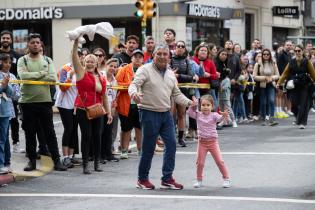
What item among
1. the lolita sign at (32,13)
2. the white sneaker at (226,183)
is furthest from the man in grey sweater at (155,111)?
the lolita sign at (32,13)

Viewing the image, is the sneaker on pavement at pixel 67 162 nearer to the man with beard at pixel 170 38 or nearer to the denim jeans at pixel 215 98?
the man with beard at pixel 170 38

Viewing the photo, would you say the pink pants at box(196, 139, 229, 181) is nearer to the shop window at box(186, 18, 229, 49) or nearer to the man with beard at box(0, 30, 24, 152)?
the man with beard at box(0, 30, 24, 152)

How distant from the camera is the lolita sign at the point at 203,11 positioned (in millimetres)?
29448

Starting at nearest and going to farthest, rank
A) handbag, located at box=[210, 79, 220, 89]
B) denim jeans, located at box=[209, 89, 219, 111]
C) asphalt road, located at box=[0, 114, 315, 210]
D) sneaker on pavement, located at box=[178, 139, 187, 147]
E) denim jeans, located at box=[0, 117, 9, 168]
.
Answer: asphalt road, located at box=[0, 114, 315, 210], denim jeans, located at box=[0, 117, 9, 168], sneaker on pavement, located at box=[178, 139, 187, 147], handbag, located at box=[210, 79, 220, 89], denim jeans, located at box=[209, 89, 219, 111]

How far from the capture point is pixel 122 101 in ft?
43.5

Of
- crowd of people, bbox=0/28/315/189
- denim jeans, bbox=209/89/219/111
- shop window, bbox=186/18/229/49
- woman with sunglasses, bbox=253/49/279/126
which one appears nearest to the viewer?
crowd of people, bbox=0/28/315/189

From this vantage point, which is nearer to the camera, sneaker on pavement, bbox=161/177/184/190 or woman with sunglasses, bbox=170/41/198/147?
sneaker on pavement, bbox=161/177/184/190

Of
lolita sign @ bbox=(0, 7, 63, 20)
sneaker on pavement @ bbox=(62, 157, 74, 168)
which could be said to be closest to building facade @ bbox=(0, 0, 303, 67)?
lolita sign @ bbox=(0, 7, 63, 20)

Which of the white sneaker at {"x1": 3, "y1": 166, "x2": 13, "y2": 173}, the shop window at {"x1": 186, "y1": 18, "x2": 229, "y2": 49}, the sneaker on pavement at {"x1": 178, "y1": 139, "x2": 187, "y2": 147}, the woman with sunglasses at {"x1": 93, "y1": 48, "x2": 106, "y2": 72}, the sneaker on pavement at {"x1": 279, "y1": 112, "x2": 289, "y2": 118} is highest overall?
the shop window at {"x1": 186, "y1": 18, "x2": 229, "y2": 49}

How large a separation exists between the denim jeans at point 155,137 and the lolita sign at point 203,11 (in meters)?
19.6

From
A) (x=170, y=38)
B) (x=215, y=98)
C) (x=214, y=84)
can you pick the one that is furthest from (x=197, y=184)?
(x=215, y=98)

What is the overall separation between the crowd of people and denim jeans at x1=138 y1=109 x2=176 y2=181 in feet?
0.04

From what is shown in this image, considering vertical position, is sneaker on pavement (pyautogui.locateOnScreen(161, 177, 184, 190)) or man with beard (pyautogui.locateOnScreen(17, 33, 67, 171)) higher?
man with beard (pyautogui.locateOnScreen(17, 33, 67, 171))

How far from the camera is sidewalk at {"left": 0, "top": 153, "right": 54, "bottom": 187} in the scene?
35.1ft
